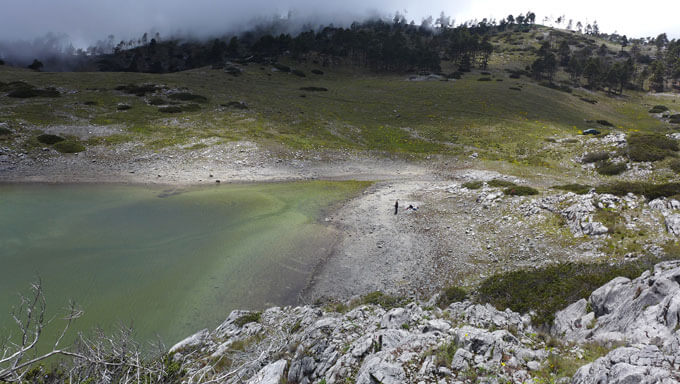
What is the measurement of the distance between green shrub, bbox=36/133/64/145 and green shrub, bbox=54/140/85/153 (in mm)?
745

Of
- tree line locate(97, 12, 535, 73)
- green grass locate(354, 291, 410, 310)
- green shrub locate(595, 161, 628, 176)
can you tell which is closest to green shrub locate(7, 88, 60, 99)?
tree line locate(97, 12, 535, 73)

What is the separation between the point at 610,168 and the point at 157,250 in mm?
47911

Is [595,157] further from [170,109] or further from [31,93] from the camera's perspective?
[31,93]

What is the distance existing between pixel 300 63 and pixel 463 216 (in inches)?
3882

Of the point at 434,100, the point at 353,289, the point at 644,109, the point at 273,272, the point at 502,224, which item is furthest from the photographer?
the point at 644,109

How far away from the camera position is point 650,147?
3647cm

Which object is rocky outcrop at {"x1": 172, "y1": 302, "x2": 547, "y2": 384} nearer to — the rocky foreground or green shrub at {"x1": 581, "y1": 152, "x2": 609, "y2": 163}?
the rocky foreground

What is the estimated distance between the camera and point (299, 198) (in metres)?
31.9

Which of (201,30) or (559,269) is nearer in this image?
(559,269)

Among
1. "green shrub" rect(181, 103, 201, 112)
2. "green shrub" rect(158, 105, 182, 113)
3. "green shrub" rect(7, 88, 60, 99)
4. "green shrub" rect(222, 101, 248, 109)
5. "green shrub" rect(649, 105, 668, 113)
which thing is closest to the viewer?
"green shrub" rect(7, 88, 60, 99)

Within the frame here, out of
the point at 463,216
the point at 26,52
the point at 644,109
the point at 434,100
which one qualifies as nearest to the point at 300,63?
the point at 434,100

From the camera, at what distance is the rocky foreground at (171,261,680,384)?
23.9ft

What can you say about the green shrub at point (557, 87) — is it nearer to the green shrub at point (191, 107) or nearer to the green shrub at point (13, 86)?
the green shrub at point (191, 107)

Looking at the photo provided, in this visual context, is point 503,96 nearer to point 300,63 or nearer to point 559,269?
point 300,63
